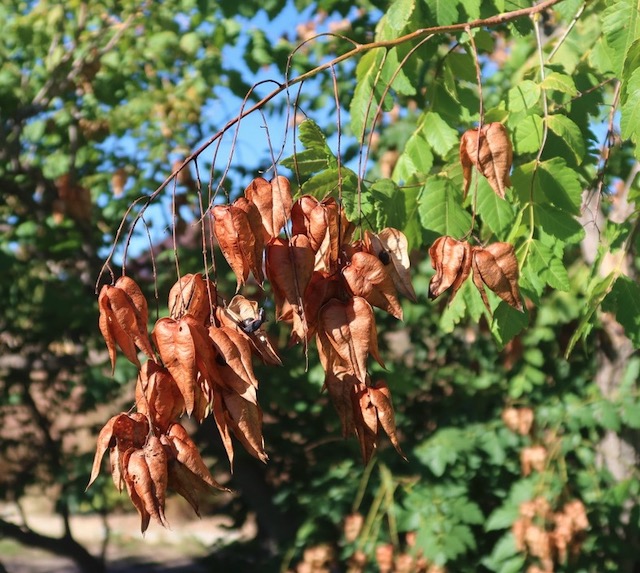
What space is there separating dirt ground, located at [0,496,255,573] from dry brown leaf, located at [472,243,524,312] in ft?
21.2

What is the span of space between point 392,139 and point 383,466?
1.68 metres

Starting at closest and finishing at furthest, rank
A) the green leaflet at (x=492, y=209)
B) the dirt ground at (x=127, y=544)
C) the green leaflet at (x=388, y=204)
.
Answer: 1. the green leaflet at (x=388, y=204)
2. the green leaflet at (x=492, y=209)
3. the dirt ground at (x=127, y=544)

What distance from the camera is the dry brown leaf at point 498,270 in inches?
63.7

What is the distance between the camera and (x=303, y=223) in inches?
61.3

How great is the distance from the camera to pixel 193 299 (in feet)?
4.86

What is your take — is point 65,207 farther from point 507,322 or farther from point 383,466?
point 507,322

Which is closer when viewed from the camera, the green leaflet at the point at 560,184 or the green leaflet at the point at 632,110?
the green leaflet at the point at 632,110

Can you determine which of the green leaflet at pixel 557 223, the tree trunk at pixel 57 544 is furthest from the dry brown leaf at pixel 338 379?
the tree trunk at pixel 57 544

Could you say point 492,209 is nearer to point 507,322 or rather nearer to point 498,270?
point 507,322

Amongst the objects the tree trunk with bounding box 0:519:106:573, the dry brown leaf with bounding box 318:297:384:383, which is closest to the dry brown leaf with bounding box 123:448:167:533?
the dry brown leaf with bounding box 318:297:384:383

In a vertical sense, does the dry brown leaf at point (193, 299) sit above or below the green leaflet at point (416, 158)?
below

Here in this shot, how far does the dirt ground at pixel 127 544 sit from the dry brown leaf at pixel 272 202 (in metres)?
6.52

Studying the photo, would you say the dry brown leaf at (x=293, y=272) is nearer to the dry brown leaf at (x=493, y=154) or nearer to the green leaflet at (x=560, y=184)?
the dry brown leaf at (x=493, y=154)

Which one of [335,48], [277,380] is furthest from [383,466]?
[335,48]
